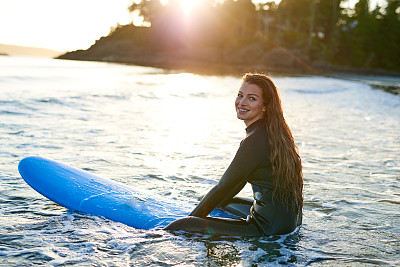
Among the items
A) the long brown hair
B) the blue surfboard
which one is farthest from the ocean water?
the long brown hair

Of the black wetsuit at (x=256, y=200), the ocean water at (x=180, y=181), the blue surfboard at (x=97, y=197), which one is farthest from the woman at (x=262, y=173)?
the blue surfboard at (x=97, y=197)

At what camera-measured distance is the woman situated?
356cm

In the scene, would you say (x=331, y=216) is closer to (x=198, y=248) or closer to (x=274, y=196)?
(x=274, y=196)

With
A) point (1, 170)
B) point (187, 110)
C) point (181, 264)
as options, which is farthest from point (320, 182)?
point (187, 110)

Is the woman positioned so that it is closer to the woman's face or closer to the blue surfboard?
the woman's face

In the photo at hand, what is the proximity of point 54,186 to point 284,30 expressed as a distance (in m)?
84.8

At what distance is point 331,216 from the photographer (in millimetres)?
4961

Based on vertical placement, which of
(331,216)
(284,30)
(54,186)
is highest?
(284,30)

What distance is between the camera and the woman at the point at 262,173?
356cm

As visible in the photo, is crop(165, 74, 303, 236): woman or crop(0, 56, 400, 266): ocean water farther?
crop(0, 56, 400, 266): ocean water

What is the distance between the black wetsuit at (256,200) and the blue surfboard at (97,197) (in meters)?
0.42

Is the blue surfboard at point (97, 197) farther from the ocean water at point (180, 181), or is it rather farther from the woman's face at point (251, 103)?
the woman's face at point (251, 103)

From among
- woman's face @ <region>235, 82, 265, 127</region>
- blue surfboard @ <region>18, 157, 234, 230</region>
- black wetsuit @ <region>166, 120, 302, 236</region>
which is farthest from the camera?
blue surfboard @ <region>18, 157, 234, 230</region>

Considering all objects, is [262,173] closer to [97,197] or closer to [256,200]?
[256,200]
